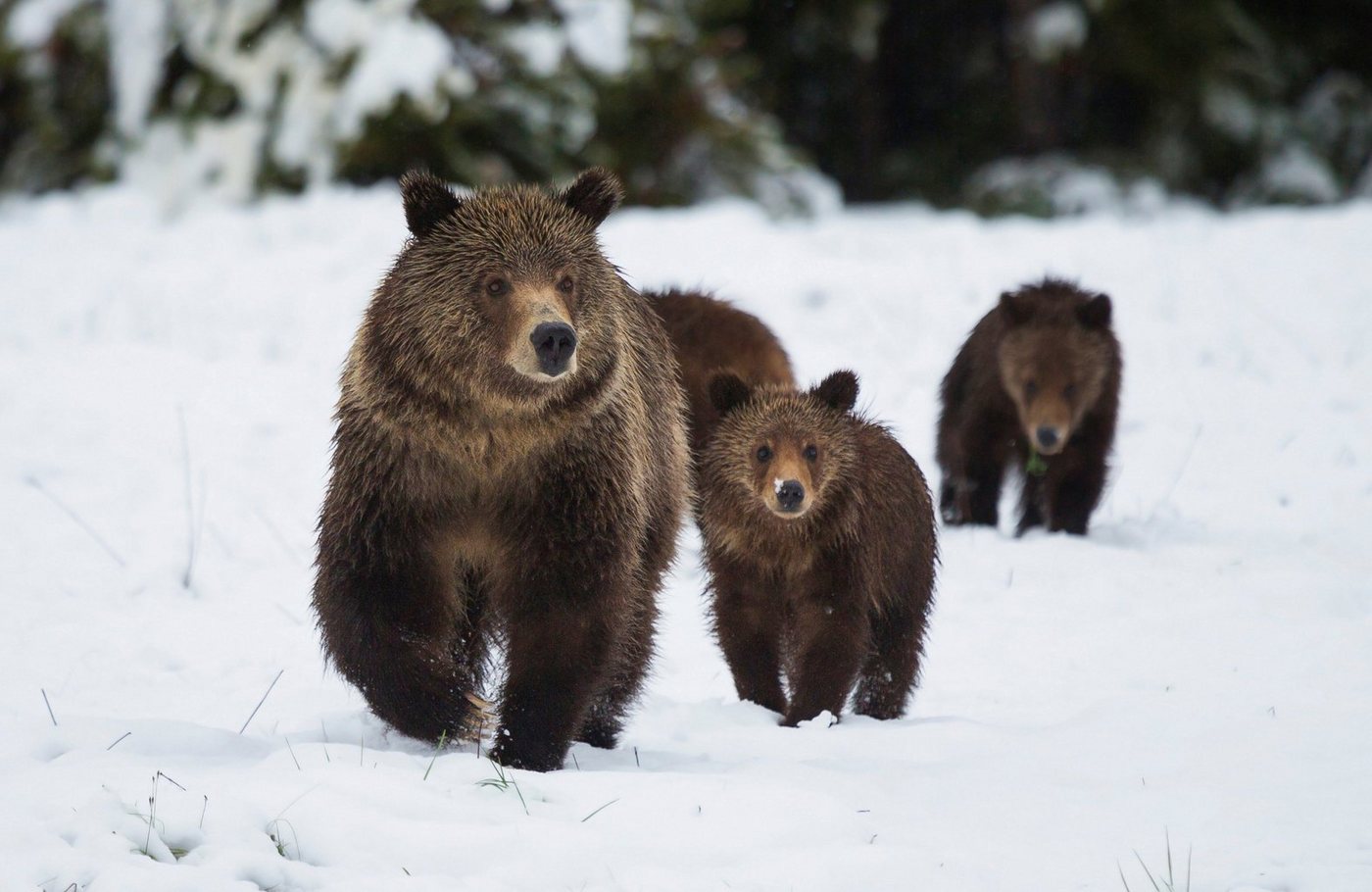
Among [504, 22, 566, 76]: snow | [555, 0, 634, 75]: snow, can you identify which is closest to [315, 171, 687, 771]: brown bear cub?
[504, 22, 566, 76]: snow

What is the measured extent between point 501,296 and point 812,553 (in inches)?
68.0

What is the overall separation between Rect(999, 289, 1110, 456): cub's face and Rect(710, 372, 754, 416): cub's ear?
2.52 m

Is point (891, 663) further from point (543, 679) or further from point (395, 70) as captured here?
point (395, 70)

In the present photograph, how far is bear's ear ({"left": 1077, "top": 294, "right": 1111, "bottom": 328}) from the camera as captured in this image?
325 inches

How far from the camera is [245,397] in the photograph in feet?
30.8

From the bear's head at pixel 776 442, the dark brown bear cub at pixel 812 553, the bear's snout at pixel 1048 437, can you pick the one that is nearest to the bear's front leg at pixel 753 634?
the dark brown bear cub at pixel 812 553

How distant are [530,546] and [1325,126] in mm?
17291

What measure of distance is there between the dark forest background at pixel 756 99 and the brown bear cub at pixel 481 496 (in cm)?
877

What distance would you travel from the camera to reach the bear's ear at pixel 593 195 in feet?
15.5

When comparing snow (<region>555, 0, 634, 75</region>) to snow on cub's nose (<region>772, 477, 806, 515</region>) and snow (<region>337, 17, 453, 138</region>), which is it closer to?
snow (<region>337, 17, 453, 138</region>)

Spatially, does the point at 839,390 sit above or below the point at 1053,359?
below

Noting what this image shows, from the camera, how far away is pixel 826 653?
5.46 metres

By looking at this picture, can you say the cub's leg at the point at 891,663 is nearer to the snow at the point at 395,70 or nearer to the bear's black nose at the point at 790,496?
the bear's black nose at the point at 790,496

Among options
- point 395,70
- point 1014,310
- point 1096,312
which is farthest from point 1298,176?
point 1014,310
